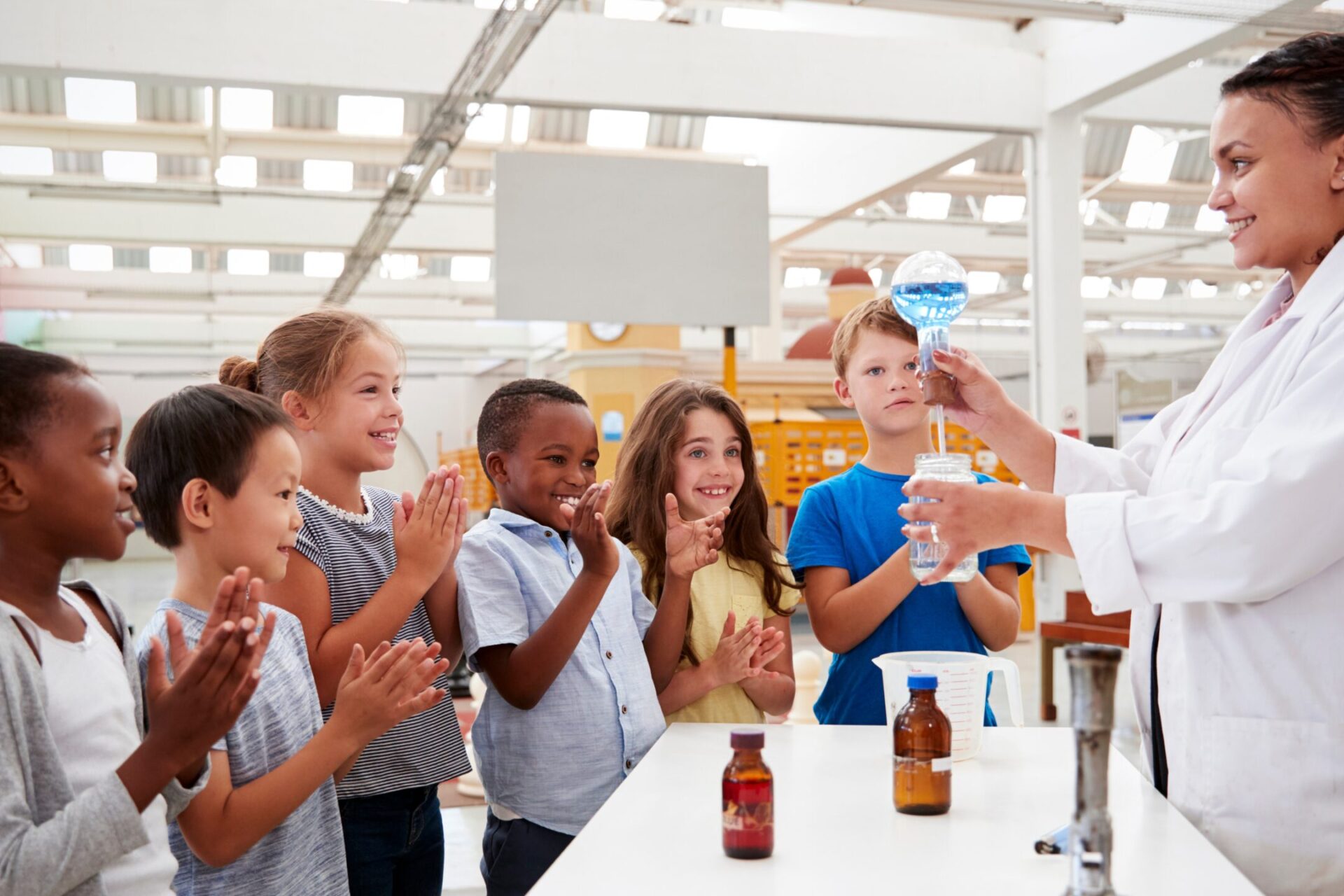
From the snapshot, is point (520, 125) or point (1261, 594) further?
point (520, 125)

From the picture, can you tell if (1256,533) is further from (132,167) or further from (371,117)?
(132,167)

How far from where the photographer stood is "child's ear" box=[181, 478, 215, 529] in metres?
1.50

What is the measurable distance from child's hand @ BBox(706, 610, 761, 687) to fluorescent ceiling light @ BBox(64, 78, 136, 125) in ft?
25.7

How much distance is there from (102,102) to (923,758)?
28.3 feet

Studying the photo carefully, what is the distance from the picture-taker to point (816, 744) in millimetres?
1805

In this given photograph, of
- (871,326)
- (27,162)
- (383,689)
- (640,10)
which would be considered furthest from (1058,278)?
(27,162)

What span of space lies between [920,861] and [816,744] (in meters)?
0.58

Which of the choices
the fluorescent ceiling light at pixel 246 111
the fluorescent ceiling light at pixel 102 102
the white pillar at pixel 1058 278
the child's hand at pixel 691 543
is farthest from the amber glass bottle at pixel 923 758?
the fluorescent ceiling light at pixel 102 102

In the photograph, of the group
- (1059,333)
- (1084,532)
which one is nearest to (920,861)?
(1084,532)

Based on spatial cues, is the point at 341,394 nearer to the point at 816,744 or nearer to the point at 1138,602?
the point at 816,744

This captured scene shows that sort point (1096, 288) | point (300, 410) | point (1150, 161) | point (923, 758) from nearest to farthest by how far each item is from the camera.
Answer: point (923, 758) < point (300, 410) < point (1150, 161) < point (1096, 288)

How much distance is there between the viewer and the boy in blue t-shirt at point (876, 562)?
Result: 214cm

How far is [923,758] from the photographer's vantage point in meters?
1.39

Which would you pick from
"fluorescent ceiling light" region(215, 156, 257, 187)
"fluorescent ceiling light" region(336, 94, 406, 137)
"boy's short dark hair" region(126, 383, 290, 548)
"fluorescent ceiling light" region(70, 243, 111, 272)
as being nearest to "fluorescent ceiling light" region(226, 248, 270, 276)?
"fluorescent ceiling light" region(70, 243, 111, 272)
